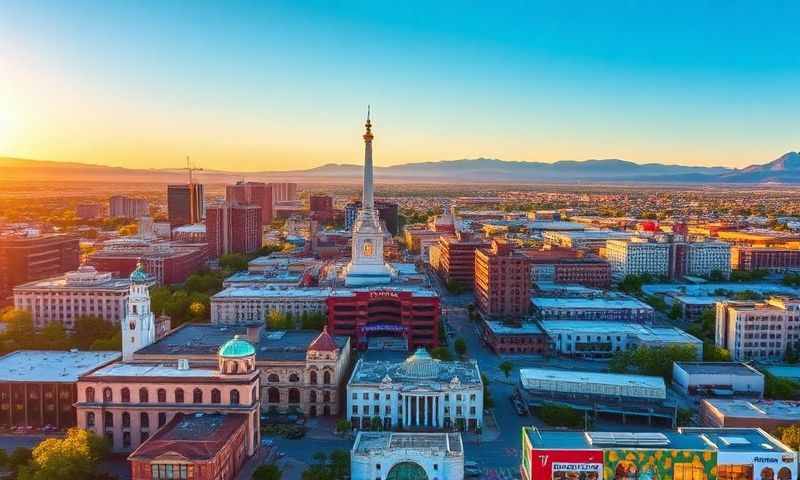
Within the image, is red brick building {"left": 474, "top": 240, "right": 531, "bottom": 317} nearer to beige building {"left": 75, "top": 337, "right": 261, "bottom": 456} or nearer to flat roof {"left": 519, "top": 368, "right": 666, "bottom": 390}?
→ flat roof {"left": 519, "top": 368, "right": 666, "bottom": 390}

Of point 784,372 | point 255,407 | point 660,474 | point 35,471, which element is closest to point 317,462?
point 255,407

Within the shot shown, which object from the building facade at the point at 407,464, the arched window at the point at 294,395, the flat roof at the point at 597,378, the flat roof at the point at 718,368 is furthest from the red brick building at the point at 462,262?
the building facade at the point at 407,464

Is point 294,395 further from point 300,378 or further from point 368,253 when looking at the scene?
point 368,253

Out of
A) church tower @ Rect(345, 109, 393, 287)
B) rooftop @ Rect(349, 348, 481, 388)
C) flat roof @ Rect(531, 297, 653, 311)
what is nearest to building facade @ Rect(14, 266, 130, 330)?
church tower @ Rect(345, 109, 393, 287)

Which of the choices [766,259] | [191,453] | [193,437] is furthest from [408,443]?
[766,259]

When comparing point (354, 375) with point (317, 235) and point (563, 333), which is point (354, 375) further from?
point (317, 235)
